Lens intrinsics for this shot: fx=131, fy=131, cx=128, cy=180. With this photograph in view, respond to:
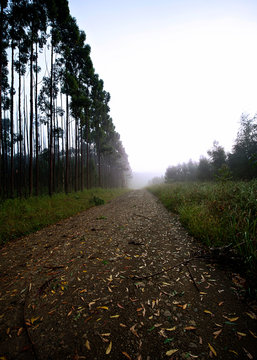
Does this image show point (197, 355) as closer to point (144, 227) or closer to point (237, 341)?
point (237, 341)

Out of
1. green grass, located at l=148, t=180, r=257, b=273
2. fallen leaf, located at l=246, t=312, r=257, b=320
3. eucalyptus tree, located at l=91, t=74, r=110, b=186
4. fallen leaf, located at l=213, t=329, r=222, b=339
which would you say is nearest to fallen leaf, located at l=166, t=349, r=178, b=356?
fallen leaf, located at l=213, t=329, r=222, b=339

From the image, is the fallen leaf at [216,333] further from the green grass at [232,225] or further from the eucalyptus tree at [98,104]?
the eucalyptus tree at [98,104]

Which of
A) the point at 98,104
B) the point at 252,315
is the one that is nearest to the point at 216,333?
the point at 252,315

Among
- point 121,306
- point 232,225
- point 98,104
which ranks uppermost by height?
point 98,104

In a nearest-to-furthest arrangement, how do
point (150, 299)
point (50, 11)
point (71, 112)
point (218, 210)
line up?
point (150, 299) < point (218, 210) < point (50, 11) < point (71, 112)

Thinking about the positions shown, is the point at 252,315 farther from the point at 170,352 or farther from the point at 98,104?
the point at 98,104

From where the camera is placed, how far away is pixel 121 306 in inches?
77.2

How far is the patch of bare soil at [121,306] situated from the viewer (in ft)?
4.75

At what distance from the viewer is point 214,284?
233cm

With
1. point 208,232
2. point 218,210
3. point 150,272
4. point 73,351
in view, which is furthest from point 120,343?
point 218,210

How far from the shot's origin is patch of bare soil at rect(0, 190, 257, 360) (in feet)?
4.75

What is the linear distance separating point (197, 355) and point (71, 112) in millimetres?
17052

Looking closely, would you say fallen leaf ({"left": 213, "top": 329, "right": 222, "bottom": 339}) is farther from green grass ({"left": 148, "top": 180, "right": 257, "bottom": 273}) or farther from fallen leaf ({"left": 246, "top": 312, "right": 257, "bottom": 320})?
green grass ({"left": 148, "top": 180, "right": 257, "bottom": 273})

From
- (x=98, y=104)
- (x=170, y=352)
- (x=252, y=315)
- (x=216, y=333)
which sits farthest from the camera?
(x=98, y=104)
